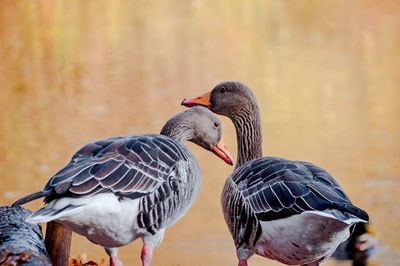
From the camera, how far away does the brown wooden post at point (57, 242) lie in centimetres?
532

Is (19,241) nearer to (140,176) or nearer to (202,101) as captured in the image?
(140,176)

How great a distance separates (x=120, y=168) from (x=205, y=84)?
12.2 meters

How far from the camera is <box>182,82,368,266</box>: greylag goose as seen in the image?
4.23m

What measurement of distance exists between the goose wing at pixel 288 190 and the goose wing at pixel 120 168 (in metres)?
0.39

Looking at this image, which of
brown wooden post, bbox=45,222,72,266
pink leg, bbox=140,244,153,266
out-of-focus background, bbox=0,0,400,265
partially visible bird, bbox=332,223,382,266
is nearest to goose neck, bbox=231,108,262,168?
brown wooden post, bbox=45,222,72,266

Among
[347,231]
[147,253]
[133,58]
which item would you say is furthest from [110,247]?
[133,58]

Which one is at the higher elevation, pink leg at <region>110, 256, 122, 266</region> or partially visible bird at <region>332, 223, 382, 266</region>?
pink leg at <region>110, 256, 122, 266</region>

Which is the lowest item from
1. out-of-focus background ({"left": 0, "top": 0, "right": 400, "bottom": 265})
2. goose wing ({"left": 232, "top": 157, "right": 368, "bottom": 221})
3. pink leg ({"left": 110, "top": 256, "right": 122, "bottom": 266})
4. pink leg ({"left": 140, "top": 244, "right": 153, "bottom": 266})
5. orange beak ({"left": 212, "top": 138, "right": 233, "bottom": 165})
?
out-of-focus background ({"left": 0, "top": 0, "right": 400, "bottom": 265})

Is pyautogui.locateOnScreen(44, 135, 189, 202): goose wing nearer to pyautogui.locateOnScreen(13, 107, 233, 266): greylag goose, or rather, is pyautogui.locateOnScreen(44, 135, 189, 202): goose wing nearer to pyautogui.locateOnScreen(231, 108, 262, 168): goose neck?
pyautogui.locateOnScreen(13, 107, 233, 266): greylag goose

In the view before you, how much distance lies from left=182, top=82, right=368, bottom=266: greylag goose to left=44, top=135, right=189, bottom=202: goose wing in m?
0.38

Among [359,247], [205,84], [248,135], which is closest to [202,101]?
[248,135]

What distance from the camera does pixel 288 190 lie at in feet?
14.5

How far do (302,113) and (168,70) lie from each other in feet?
14.1

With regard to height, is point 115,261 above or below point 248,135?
below
